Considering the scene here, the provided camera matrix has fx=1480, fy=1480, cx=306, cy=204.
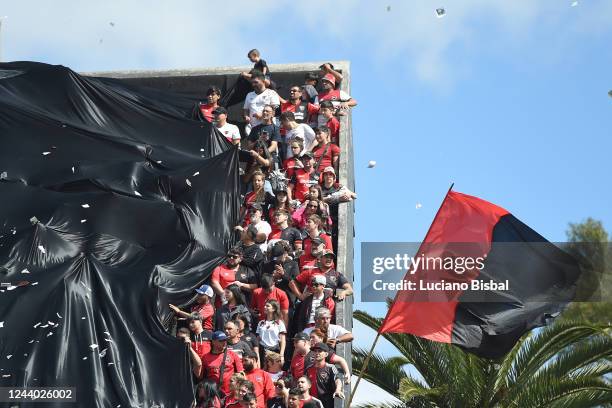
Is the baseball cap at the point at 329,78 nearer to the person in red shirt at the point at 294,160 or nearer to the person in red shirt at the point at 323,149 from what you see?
the person in red shirt at the point at 323,149

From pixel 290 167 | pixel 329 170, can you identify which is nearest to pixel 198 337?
pixel 329 170

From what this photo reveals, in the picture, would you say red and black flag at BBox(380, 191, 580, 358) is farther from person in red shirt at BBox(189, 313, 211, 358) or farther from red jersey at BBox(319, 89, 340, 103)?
red jersey at BBox(319, 89, 340, 103)

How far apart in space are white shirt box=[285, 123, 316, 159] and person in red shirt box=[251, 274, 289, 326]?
362cm

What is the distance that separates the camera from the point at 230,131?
22.0 metres

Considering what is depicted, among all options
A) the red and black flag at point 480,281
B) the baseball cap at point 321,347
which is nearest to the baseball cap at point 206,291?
the baseball cap at point 321,347

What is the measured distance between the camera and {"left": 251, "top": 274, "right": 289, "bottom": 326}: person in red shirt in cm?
1761

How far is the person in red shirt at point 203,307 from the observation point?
17484 mm

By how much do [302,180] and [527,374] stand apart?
178 inches

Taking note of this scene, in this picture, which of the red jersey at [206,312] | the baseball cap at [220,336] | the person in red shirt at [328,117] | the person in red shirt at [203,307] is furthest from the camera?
the person in red shirt at [328,117]

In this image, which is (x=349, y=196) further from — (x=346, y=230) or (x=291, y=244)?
(x=291, y=244)

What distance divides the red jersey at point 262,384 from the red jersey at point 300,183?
4.55 meters

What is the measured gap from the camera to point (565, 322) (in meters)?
22.1

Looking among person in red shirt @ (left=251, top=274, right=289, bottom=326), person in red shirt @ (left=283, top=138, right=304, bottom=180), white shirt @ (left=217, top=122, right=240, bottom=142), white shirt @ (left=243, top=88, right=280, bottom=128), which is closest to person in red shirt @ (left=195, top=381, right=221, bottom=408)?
person in red shirt @ (left=251, top=274, right=289, bottom=326)

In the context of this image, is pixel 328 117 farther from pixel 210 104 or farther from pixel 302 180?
pixel 210 104
